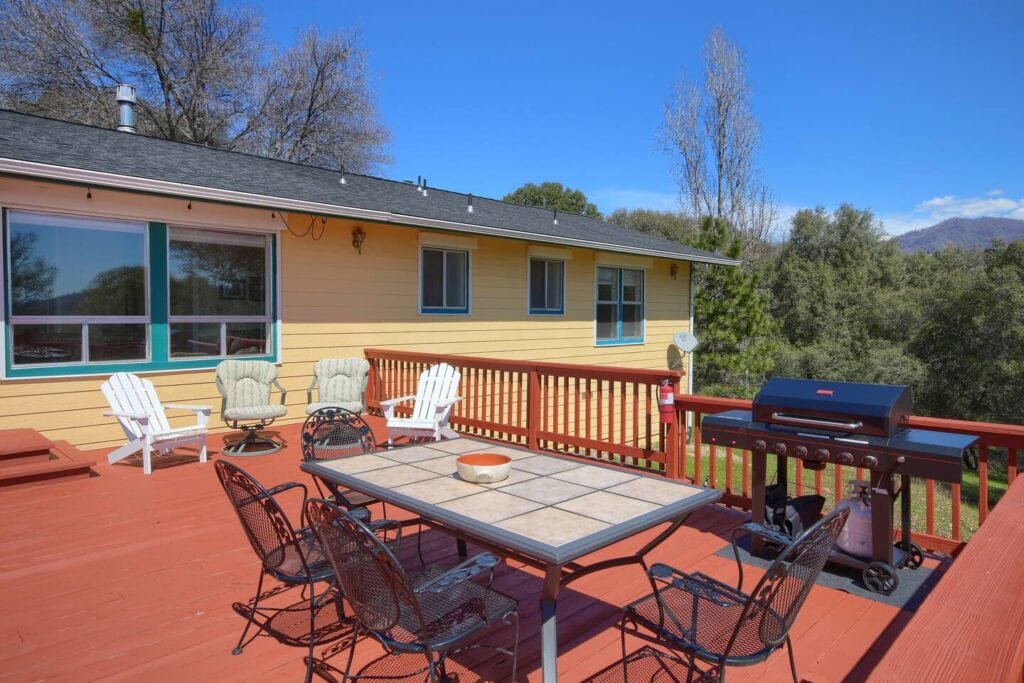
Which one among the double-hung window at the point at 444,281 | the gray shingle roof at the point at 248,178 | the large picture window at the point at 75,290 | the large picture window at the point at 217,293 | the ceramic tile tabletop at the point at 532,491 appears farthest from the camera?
the double-hung window at the point at 444,281

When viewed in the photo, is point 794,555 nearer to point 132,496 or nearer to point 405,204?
point 132,496

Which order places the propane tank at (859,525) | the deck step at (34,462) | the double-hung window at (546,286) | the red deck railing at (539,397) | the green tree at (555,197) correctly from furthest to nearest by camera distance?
the green tree at (555,197) → the double-hung window at (546,286) → the red deck railing at (539,397) → the deck step at (34,462) → the propane tank at (859,525)

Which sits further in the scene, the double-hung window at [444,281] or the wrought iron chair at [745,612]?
the double-hung window at [444,281]

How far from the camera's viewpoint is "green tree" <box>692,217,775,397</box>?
15.0 m

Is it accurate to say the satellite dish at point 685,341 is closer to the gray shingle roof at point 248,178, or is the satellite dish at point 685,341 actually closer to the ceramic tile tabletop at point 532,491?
the gray shingle roof at point 248,178

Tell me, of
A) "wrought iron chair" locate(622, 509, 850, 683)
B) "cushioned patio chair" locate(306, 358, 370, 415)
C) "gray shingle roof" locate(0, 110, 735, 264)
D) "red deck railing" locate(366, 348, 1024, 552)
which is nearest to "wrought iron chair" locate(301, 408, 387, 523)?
"red deck railing" locate(366, 348, 1024, 552)

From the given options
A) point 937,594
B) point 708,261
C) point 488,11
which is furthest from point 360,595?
point 488,11

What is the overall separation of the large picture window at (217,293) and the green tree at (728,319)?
11.1 m

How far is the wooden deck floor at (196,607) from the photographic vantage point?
241 centimetres

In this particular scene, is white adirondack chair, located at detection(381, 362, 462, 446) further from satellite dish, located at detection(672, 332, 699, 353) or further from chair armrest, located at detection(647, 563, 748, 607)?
satellite dish, located at detection(672, 332, 699, 353)

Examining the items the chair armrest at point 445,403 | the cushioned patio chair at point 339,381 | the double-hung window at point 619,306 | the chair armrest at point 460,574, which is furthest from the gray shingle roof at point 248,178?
the chair armrest at point 460,574

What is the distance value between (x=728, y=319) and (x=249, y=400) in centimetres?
1195

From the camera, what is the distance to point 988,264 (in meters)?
15.5

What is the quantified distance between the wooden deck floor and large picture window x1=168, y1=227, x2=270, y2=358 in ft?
7.71
